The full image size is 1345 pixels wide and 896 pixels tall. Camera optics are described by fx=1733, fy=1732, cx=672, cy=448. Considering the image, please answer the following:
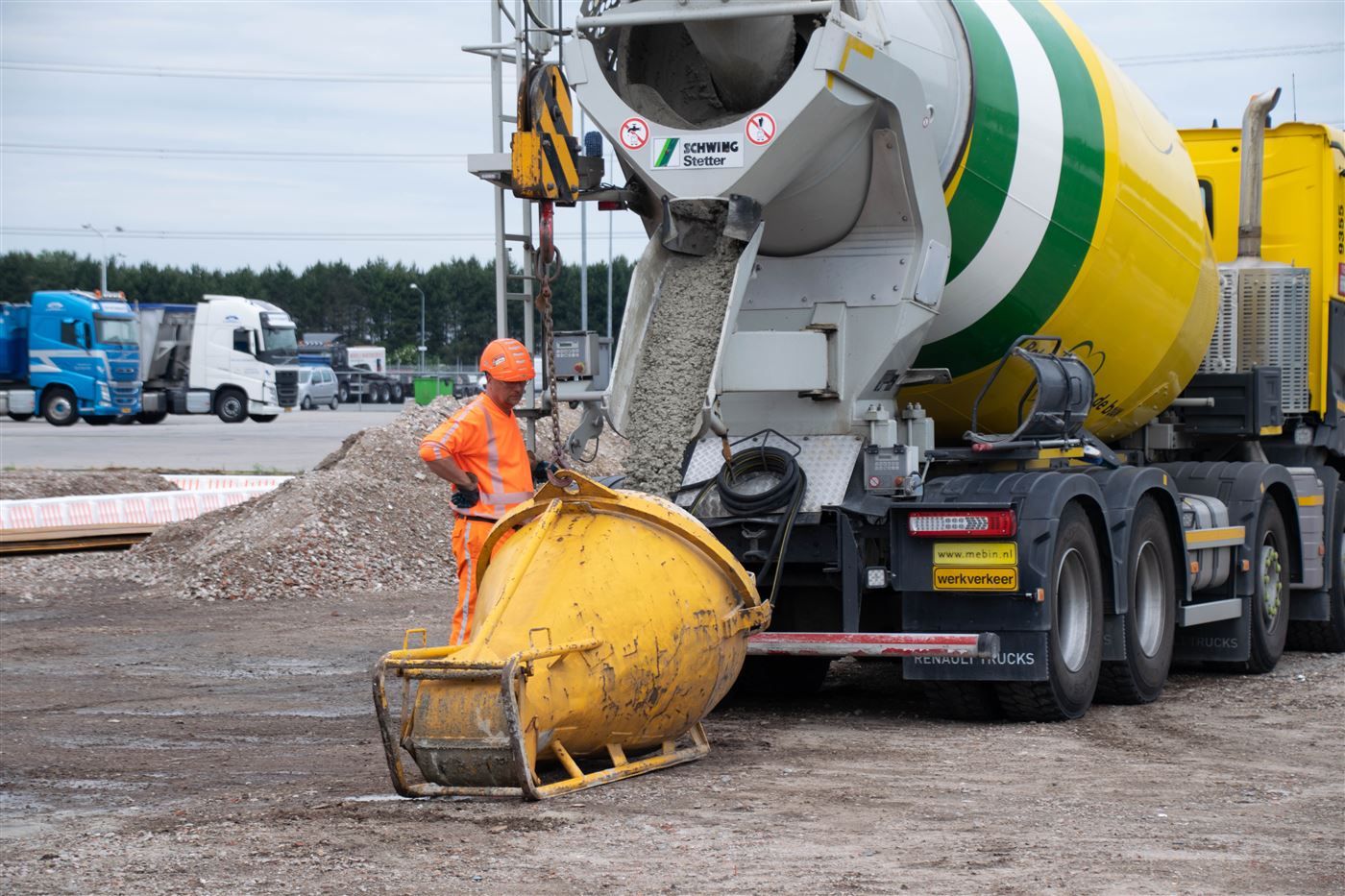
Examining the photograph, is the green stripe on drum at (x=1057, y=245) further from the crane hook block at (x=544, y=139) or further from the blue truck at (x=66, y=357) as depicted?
the blue truck at (x=66, y=357)

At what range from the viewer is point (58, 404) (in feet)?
136

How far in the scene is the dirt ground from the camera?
5125mm

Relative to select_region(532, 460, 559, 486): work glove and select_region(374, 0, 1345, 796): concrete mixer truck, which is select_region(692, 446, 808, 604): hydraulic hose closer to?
select_region(374, 0, 1345, 796): concrete mixer truck

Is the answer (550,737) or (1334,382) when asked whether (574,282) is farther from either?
(550,737)

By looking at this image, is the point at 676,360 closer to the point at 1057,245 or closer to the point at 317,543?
the point at 1057,245

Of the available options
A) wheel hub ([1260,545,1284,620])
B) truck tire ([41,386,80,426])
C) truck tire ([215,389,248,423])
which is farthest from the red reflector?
truck tire ([215,389,248,423])

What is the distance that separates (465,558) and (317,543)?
707cm

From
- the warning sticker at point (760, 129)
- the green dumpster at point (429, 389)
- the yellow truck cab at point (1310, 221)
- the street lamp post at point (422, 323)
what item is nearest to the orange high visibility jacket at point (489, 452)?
the warning sticker at point (760, 129)

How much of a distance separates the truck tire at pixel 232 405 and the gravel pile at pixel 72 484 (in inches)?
1005

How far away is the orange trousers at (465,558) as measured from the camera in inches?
299

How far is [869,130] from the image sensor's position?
24.8 ft

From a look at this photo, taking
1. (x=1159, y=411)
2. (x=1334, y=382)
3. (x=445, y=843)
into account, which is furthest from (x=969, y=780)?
(x=1334, y=382)

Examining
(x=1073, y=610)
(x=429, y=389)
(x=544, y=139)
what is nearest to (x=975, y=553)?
(x=1073, y=610)

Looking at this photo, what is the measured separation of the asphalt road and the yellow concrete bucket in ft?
59.3
